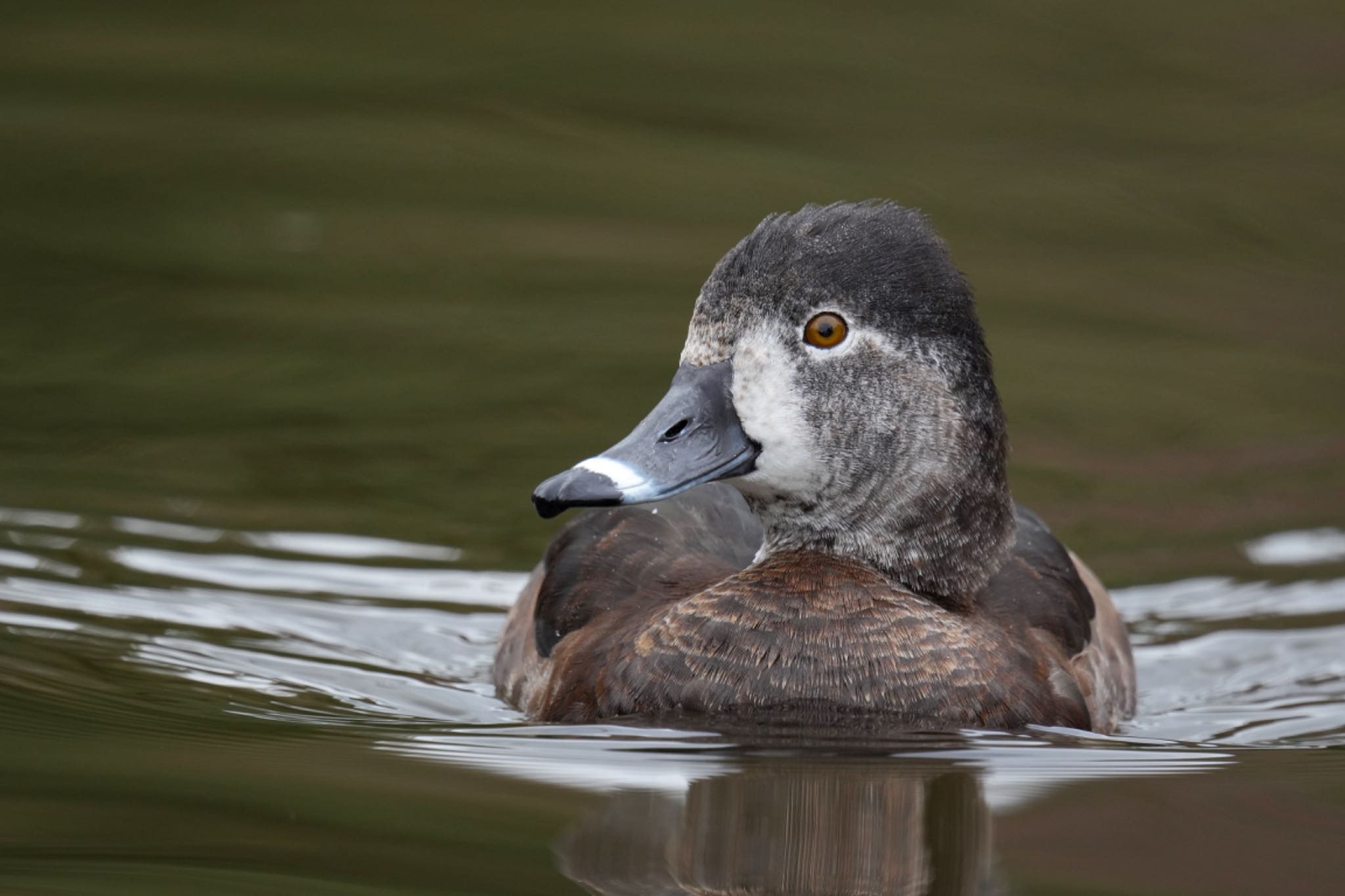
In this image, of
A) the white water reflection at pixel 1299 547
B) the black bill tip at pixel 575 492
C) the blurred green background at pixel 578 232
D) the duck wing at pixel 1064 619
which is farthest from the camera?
the blurred green background at pixel 578 232

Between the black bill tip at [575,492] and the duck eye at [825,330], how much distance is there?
2.07 feet

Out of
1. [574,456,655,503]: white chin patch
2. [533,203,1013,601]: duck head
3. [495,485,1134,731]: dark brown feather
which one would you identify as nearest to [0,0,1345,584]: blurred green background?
[495,485,1134,731]: dark brown feather

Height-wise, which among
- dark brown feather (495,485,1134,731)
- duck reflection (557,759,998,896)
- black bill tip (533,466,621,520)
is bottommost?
duck reflection (557,759,998,896)

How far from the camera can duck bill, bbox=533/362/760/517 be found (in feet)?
15.4

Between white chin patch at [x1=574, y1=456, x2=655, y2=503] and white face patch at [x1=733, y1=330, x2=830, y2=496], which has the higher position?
white face patch at [x1=733, y1=330, x2=830, y2=496]

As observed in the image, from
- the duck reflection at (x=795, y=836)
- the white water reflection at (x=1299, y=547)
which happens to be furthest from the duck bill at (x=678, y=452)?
the white water reflection at (x=1299, y=547)

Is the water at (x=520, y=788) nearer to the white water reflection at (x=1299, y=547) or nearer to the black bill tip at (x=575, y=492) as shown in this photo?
the black bill tip at (x=575, y=492)

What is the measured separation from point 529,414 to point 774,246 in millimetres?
3103

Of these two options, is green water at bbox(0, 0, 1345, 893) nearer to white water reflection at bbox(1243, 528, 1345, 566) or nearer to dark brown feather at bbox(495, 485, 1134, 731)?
white water reflection at bbox(1243, 528, 1345, 566)

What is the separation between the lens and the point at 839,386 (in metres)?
5.00

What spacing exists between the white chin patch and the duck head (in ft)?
0.13

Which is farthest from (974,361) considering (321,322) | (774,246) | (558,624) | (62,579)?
(321,322)

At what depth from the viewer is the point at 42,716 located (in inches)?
183

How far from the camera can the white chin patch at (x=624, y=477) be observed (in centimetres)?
472
